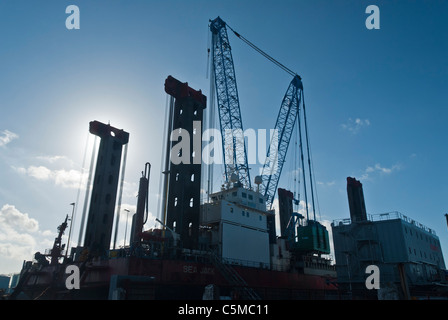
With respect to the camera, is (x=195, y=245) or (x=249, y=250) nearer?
(x=195, y=245)

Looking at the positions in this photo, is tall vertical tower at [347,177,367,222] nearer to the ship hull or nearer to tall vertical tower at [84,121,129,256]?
the ship hull

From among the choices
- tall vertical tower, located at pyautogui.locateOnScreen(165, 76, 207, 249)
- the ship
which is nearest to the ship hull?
the ship

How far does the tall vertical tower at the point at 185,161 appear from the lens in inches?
1435

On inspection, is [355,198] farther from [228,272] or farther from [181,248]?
[181,248]

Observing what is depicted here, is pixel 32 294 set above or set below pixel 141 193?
below

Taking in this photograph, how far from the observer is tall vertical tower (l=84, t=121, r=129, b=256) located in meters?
38.8

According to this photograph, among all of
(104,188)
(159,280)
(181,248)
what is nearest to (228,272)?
(181,248)

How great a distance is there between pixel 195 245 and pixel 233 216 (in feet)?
30.8

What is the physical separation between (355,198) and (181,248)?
1391 inches
